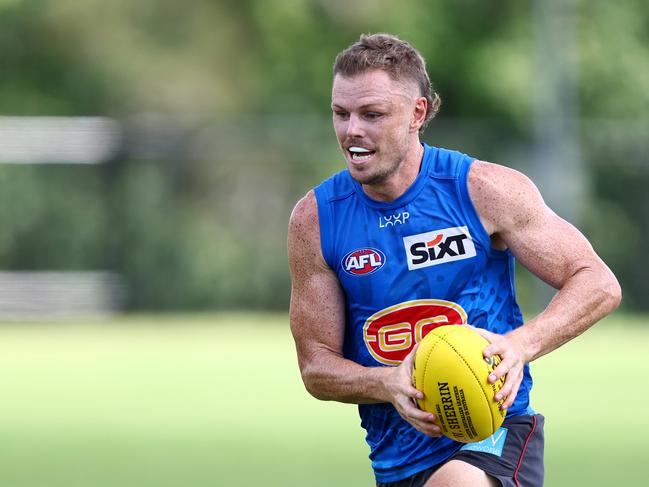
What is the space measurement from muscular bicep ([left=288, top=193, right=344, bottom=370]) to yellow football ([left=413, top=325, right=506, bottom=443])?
28.2 inches

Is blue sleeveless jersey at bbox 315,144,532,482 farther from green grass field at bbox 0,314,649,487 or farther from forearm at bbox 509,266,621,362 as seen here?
green grass field at bbox 0,314,649,487

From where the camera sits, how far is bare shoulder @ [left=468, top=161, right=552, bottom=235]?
18.1ft

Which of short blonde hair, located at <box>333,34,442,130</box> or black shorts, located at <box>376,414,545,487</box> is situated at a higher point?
short blonde hair, located at <box>333,34,442,130</box>

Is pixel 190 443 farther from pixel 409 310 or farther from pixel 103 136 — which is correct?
pixel 103 136

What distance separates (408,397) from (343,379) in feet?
1.65

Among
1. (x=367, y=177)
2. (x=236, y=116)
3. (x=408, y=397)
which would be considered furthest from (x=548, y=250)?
(x=236, y=116)

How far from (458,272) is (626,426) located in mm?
7666

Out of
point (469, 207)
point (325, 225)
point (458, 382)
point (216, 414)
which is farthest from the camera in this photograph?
point (216, 414)

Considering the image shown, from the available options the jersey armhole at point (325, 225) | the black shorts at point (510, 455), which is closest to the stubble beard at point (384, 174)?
the jersey armhole at point (325, 225)

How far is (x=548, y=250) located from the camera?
552 centimetres

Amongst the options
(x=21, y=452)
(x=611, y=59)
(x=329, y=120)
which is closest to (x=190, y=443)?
(x=21, y=452)

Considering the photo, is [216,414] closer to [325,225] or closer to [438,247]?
[325,225]

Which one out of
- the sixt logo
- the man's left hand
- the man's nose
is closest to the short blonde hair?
the man's nose

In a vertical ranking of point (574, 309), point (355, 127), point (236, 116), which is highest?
point (236, 116)
